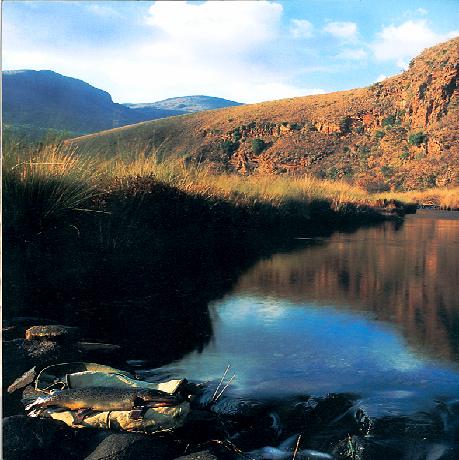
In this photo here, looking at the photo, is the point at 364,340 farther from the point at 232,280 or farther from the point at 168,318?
the point at 232,280

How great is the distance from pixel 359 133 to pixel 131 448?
30.4m

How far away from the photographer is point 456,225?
12.9m

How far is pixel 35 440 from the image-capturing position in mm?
1940

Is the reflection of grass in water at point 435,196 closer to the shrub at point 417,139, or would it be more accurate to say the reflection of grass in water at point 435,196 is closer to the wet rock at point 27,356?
the shrub at point 417,139

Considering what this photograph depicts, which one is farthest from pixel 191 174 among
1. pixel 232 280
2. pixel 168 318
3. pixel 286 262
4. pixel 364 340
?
pixel 364 340

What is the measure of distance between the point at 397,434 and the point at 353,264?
4.48 m

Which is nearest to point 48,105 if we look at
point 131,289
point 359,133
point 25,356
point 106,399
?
point 131,289

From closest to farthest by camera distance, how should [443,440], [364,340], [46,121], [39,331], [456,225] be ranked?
1. [443,440]
2. [39,331]
3. [364,340]
4. [46,121]
5. [456,225]

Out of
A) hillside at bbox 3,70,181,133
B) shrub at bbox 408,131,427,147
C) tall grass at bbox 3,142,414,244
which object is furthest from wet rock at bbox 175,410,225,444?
shrub at bbox 408,131,427,147

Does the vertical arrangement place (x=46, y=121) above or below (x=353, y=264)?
above

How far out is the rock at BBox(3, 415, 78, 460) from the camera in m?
1.91

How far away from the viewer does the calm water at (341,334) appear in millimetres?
2670

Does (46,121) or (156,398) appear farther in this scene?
(46,121)

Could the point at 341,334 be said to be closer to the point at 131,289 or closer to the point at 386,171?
the point at 131,289
